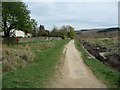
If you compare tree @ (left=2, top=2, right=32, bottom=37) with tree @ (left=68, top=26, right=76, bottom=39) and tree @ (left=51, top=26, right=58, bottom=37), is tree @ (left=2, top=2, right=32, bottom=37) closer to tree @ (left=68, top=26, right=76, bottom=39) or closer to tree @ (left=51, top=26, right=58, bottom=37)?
tree @ (left=51, top=26, right=58, bottom=37)

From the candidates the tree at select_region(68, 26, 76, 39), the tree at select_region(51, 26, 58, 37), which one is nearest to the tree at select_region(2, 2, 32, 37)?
the tree at select_region(51, 26, 58, 37)

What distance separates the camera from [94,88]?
11812 mm

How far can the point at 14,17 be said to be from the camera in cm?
5856

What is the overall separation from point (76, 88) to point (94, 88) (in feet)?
2.32

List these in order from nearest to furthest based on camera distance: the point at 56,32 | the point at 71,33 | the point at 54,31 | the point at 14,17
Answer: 1. the point at 14,17
2. the point at 56,32
3. the point at 54,31
4. the point at 71,33

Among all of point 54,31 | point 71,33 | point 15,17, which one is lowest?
point 71,33

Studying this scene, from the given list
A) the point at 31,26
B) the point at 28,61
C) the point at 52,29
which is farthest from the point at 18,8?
the point at 52,29

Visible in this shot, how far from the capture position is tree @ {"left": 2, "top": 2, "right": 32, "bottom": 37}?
5769cm

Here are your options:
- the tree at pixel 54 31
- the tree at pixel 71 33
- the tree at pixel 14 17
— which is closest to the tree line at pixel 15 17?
the tree at pixel 14 17

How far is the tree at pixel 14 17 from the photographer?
57.7 m

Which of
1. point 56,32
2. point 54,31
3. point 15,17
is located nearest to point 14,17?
point 15,17

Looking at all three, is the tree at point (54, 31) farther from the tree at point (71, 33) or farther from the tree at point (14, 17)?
the tree at point (14, 17)

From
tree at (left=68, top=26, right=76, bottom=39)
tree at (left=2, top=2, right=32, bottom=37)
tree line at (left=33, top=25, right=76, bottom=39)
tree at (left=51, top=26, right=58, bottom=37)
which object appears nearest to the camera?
tree at (left=2, top=2, right=32, bottom=37)

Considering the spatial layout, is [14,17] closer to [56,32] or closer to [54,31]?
[56,32]
